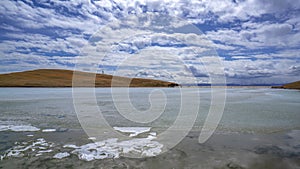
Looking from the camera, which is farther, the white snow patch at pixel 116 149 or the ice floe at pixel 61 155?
the white snow patch at pixel 116 149

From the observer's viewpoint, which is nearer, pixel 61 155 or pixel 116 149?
pixel 61 155

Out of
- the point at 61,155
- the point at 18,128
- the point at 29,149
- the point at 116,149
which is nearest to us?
the point at 61,155

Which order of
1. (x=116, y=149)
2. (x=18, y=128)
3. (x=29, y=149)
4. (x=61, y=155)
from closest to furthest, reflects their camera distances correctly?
1. (x=61, y=155)
2. (x=29, y=149)
3. (x=116, y=149)
4. (x=18, y=128)

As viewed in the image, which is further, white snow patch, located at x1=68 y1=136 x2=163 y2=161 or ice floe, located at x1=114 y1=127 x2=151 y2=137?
ice floe, located at x1=114 y1=127 x2=151 y2=137

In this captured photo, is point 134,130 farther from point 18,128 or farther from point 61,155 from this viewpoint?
point 18,128

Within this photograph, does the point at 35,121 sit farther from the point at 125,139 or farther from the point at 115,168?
the point at 115,168

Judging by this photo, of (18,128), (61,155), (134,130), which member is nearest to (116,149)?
(61,155)

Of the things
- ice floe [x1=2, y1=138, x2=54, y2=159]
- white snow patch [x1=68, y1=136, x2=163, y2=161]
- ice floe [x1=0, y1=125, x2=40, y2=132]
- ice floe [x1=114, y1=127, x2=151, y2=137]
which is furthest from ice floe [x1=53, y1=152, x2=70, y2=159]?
ice floe [x1=0, y1=125, x2=40, y2=132]

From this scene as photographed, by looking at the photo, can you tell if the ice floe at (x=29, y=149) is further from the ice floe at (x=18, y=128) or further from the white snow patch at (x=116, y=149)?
the ice floe at (x=18, y=128)

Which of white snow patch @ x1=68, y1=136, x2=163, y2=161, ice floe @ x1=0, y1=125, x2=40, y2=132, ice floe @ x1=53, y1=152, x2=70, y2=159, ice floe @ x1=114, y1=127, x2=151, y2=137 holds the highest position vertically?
ice floe @ x1=0, y1=125, x2=40, y2=132

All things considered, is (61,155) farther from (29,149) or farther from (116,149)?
(116,149)

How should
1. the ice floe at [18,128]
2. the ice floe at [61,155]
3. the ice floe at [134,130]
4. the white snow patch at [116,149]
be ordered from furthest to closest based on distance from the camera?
the ice floe at [18,128], the ice floe at [134,130], the white snow patch at [116,149], the ice floe at [61,155]

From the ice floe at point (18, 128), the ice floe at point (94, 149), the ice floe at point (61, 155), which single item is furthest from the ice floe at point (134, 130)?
the ice floe at point (18, 128)

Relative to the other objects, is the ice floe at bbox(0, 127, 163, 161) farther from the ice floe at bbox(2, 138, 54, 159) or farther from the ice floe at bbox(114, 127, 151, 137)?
the ice floe at bbox(114, 127, 151, 137)
